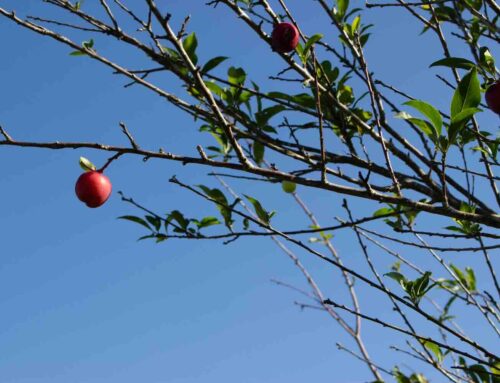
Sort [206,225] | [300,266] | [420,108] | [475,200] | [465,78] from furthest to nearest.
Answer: [300,266], [206,225], [475,200], [420,108], [465,78]

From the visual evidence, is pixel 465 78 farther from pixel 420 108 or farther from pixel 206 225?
pixel 206 225

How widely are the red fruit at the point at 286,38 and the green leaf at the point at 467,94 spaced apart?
2.82ft

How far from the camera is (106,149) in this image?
168cm

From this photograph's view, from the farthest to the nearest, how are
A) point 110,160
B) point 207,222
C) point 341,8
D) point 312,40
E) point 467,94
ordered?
1. point 341,8
2. point 207,222
3. point 312,40
4. point 110,160
5. point 467,94

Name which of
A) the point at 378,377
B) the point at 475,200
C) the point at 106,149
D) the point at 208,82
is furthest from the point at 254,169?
the point at 378,377

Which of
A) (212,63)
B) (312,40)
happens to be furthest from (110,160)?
(312,40)

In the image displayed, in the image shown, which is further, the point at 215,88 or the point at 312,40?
the point at 215,88

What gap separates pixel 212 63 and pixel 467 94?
107cm

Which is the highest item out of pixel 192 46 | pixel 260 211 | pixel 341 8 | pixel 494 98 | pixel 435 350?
pixel 341 8

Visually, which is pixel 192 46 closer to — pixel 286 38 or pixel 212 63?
pixel 212 63

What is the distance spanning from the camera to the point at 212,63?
2369 millimetres

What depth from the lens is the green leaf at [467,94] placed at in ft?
5.26

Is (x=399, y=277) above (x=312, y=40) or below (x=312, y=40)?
below

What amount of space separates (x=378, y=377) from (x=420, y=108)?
203 centimetres
